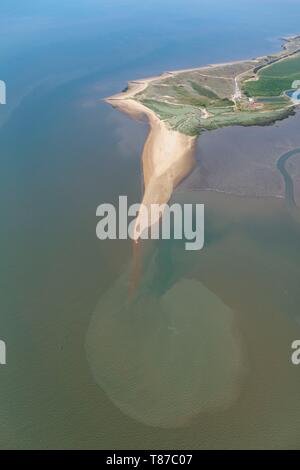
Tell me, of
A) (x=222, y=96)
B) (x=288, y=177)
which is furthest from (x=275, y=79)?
(x=288, y=177)

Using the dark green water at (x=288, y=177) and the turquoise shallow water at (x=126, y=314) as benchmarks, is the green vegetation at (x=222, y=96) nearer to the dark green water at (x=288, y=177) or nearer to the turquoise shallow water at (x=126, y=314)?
the turquoise shallow water at (x=126, y=314)

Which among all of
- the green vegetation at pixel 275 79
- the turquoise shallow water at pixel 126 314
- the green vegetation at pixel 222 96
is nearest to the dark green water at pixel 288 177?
the turquoise shallow water at pixel 126 314

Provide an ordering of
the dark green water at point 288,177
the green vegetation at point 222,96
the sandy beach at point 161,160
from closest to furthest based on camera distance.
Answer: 1. the sandy beach at point 161,160
2. the dark green water at point 288,177
3. the green vegetation at point 222,96

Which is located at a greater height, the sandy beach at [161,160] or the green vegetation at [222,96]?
the green vegetation at [222,96]

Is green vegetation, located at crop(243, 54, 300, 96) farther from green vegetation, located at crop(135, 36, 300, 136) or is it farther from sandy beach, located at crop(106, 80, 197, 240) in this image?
sandy beach, located at crop(106, 80, 197, 240)

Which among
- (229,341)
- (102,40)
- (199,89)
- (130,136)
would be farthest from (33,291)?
(102,40)

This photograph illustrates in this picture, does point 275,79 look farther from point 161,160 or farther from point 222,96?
point 161,160

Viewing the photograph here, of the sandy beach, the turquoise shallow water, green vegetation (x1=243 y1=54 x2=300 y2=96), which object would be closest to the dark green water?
the turquoise shallow water
